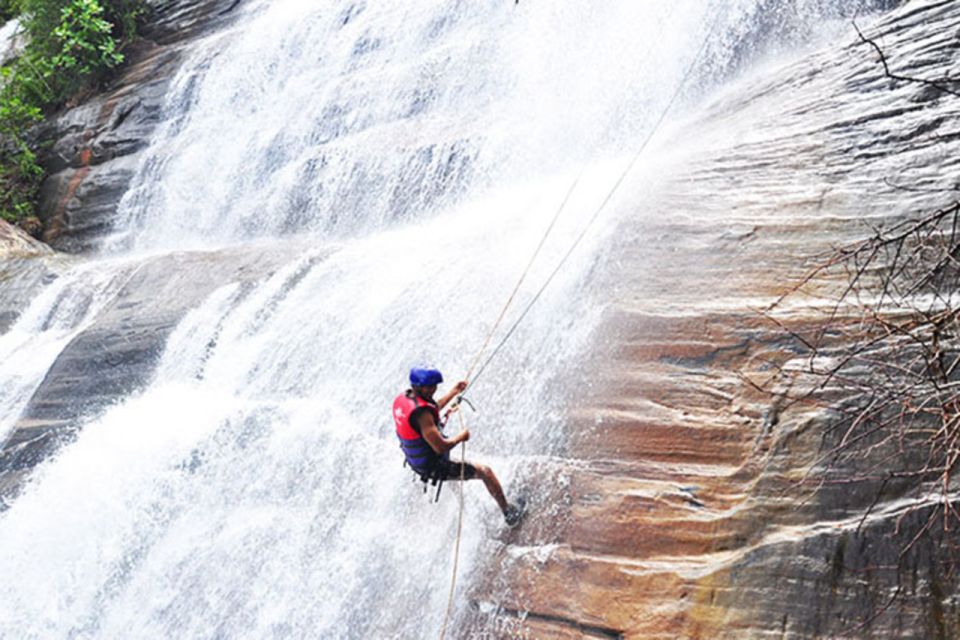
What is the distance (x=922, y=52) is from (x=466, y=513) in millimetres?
5027

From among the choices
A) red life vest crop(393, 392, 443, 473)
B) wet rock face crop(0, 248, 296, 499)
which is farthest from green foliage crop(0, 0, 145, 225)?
red life vest crop(393, 392, 443, 473)

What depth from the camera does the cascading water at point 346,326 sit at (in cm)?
637

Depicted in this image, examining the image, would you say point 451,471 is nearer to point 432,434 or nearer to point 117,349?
point 432,434

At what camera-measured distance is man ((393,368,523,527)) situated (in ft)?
17.1

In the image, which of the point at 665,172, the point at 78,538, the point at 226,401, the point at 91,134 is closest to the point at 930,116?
the point at 665,172

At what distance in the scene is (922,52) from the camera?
6.17m

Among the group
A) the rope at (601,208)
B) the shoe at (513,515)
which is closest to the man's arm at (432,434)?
the shoe at (513,515)

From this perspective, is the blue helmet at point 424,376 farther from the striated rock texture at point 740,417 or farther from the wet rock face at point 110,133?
the wet rock face at point 110,133

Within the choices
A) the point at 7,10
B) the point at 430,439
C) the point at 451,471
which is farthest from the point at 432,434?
the point at 7,10

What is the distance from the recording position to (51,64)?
1834 centimetres

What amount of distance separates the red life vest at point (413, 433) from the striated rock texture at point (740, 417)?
2.69 ft

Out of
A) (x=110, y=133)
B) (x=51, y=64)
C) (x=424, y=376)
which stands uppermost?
(x=51, y=64)

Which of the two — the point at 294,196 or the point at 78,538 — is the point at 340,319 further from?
the point at 294,196

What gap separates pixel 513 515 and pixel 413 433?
920mm
